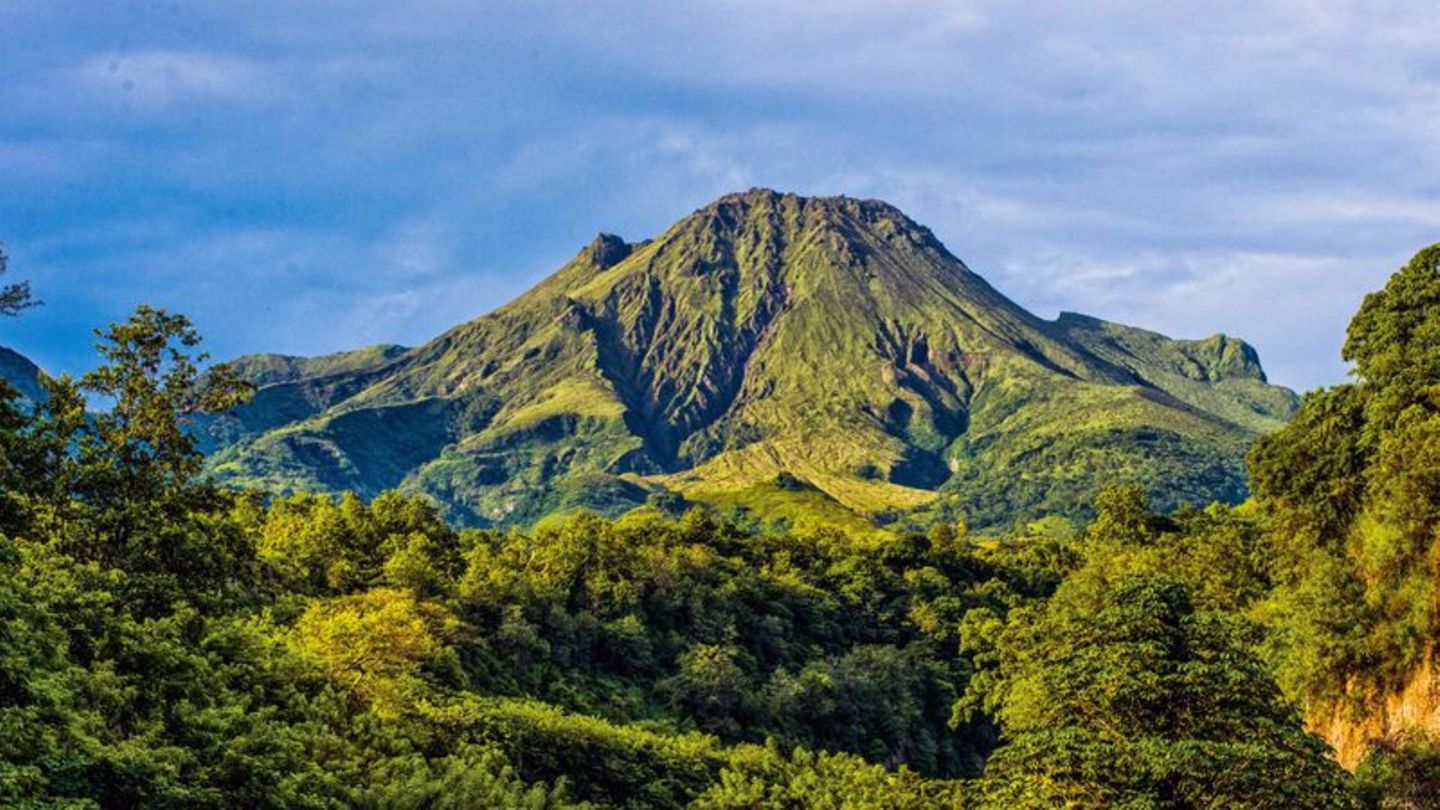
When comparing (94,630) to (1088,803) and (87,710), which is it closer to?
(87,710)

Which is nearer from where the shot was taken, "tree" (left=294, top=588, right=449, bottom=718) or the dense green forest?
the dense green forest

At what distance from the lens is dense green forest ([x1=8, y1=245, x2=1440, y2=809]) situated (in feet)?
84.7

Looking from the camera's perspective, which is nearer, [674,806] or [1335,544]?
[674,806]

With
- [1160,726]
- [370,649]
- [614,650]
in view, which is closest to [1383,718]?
[1160,726]

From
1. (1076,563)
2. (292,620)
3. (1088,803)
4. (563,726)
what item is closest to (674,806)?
(563,726)

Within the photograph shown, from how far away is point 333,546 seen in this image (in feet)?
187

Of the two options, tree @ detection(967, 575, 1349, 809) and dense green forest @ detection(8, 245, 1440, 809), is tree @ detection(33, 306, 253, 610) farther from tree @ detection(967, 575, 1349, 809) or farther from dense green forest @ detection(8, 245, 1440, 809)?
tree @ detection(967, 575, 1349, 809)

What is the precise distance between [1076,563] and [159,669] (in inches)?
3772

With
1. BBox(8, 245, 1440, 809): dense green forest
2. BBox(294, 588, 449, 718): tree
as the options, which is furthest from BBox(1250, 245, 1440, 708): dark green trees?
BBox(294, 588, 449, 718): tree

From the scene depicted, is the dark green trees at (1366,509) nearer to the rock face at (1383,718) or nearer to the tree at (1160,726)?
the rock face at (1383,718)

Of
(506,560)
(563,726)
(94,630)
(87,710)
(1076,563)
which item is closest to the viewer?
(87,710)

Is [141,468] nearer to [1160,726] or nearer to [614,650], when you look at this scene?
[1160,726]

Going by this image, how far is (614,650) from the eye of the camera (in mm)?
66812

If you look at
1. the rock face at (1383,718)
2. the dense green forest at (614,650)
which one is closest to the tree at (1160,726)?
the dense green forest at (614,650)
